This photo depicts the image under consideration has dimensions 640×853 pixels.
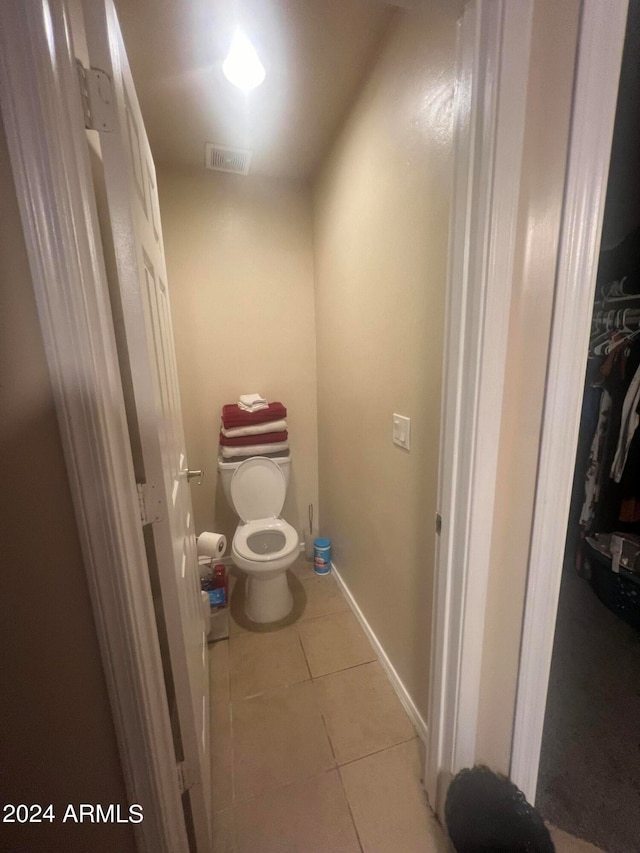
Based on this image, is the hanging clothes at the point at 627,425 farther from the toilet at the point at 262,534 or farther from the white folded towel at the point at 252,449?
the white folded towel at the point at 252,449

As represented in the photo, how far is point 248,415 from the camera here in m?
1.97

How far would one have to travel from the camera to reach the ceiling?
1.03 meters

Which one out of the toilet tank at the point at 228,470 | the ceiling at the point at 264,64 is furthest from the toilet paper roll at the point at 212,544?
the ceiling at the point at 264,64

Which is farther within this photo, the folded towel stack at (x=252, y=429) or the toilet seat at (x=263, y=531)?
the folded towel stack at (x=252, y=429)

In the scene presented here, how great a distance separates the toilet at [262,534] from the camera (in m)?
1.66

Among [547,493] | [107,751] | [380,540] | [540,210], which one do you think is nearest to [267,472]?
[380,540]

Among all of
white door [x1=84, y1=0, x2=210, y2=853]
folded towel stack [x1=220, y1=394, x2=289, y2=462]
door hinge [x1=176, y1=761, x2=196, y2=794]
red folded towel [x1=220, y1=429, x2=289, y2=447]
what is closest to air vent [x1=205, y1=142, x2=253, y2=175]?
white door [x1=84, y1=0, x2=210, y2=853]

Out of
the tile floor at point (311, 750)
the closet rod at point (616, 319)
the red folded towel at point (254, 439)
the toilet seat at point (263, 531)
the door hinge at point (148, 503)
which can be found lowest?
the tile floor at point (311, 750)

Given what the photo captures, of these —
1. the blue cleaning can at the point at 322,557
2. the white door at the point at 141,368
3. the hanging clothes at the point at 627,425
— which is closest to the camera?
the white door at the point at 141,368

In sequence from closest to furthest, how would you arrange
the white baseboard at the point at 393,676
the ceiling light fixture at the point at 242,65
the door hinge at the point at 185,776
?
the door hinge at the point at 185,776
the ceiling light fixture at the point at 242,65
the white baseboard at the point at 393,676

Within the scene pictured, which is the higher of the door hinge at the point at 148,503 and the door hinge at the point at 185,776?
the door hinge at the point at 148,503

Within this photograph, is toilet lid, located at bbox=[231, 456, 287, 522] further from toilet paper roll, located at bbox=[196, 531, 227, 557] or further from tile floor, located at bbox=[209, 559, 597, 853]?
tile floor, located at bbox=[209, 559, 597, 853]

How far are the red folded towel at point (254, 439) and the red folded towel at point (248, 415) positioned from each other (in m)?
0.07

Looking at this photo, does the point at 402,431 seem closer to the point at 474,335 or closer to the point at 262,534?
the point at 474,335
